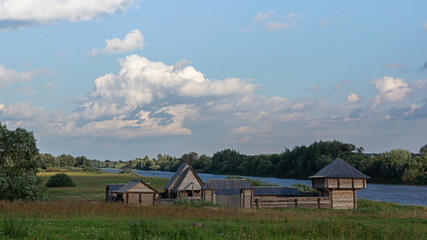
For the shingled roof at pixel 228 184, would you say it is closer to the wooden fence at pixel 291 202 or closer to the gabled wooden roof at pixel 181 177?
the wooden fence at pixel 291 202

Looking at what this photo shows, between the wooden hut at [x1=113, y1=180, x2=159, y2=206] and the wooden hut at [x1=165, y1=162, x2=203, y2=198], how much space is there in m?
3.51

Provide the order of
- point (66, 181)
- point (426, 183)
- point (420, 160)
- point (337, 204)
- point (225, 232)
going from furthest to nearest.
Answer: point (420, 160) < point (426, 183) < point (66, 181) < point (337, 204) < point (225, 232)

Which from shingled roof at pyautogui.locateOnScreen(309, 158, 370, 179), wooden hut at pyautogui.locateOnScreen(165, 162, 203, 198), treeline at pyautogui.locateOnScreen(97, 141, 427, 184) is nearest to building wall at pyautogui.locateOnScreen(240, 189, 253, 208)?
wooden hut at pyautogui.locateOnScreen(165, 162, 203, 198)

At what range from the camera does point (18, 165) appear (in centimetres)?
3753

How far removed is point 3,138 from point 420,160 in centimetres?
9018

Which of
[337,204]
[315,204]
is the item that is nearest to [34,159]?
[315,204]

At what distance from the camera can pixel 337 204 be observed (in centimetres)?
4203

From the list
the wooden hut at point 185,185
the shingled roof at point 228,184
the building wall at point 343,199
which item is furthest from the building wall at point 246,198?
the building wall at point 343,199

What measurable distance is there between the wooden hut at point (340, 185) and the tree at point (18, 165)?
85.6 ft

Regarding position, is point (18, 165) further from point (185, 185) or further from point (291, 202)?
point (291, 202)

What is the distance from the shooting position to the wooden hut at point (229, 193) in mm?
40844

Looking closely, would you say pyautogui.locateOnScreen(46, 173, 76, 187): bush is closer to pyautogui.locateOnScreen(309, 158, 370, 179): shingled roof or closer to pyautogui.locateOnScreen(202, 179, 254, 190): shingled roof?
pyautogui.locateOnScreen(202, 179, 254, 190): shingled roof

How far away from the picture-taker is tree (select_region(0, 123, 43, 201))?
117 feet

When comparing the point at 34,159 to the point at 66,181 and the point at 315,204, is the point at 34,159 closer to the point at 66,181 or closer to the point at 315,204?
the point at 315,204
